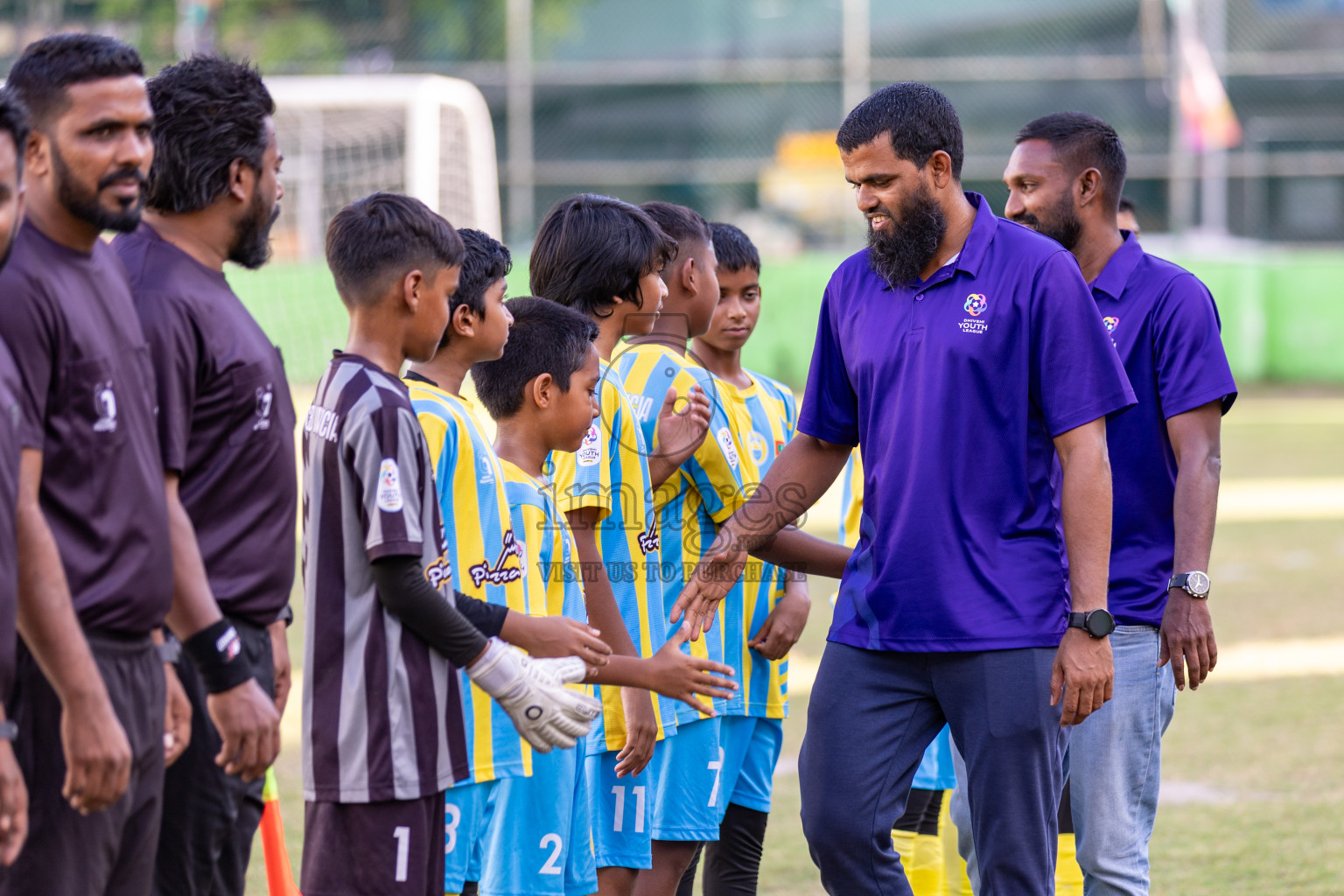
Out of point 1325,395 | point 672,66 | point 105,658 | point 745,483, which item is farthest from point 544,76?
point 105,658

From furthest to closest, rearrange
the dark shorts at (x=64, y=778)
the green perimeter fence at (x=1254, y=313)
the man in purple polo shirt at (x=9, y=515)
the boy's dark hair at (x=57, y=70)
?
the green perimeter fence at (x=1254, y=313), the boy's dark hair at (x=57, y=70), the dark shorts at (x=64, y=778), the man in purple polo shirt at (x=9, y=515)

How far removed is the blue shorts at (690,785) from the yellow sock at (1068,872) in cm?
113

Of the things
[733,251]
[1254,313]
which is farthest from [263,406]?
[1254,313]

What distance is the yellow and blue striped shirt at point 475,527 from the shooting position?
358cm

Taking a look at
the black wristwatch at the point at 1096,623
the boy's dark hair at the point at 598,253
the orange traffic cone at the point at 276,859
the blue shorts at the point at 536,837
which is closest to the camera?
the black wristwatch at the point at 1096,623

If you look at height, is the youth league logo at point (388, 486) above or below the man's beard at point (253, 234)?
below

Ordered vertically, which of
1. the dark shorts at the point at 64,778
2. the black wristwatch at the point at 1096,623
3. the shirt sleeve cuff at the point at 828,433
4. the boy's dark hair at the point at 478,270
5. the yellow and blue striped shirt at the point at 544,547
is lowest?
the dark shorts at the point at 64,778

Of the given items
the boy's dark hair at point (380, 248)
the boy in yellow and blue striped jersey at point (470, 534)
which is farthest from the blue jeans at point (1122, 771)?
the boy's dark hair at point (380, 248)

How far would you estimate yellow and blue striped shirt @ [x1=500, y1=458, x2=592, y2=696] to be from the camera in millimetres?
3793

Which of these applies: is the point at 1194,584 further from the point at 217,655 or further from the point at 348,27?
the point at 348,27

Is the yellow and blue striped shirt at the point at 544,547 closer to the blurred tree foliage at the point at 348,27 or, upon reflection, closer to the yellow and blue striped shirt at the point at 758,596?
the yellow and blue striped shirt at the point at 758,596

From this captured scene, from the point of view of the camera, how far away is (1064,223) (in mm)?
4566

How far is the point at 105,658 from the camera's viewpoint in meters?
2.73

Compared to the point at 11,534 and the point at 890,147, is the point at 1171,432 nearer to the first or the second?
the point at 890,147
